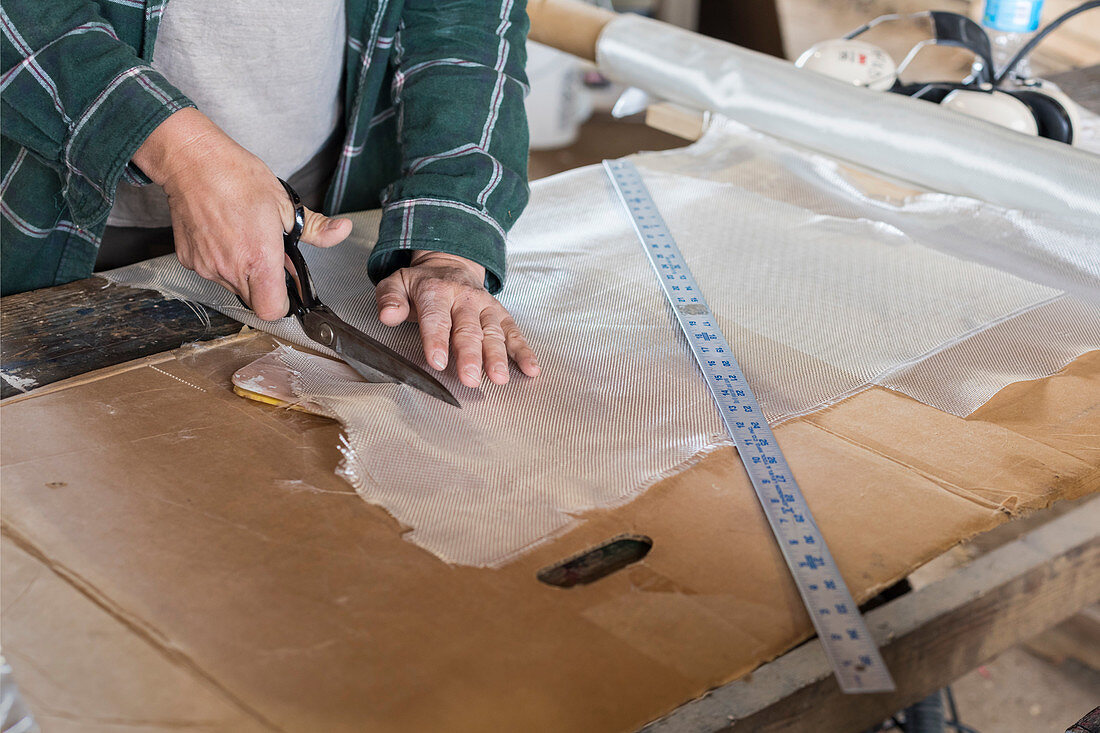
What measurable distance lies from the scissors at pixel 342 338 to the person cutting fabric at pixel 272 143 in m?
0.02

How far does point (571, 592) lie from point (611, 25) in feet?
4.25

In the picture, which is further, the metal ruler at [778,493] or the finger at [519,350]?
the finger at [519,350]

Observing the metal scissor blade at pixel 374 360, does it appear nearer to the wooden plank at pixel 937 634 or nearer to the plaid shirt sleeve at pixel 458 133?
the plaid shirt sleeve at pixel 458 133

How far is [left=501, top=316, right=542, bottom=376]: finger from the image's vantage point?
835 millimetres

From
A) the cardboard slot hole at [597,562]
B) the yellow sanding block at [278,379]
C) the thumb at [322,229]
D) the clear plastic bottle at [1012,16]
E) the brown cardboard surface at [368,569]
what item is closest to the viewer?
the brown cardboard surface at [368,569]

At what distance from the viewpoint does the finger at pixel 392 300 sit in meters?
0.90

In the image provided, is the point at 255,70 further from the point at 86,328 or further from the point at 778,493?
the point at 778,493

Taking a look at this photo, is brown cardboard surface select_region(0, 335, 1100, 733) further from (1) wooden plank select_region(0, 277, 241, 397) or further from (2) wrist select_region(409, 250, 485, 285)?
(2) wrist select_region(409, 250, 485, 285)

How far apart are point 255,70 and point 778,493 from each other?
31.3 inches

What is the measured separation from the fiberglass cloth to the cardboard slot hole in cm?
3

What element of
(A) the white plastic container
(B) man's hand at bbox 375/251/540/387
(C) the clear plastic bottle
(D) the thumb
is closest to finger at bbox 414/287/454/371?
(B) man's hand at bbox 375/251/540/387

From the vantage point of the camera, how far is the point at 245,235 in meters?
0.84

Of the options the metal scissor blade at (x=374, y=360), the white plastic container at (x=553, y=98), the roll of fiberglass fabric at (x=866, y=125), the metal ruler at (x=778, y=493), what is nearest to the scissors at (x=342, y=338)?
the metal scissor blade at (x=374, y=360)

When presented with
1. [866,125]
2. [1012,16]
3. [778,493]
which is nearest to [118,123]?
[778,493]
